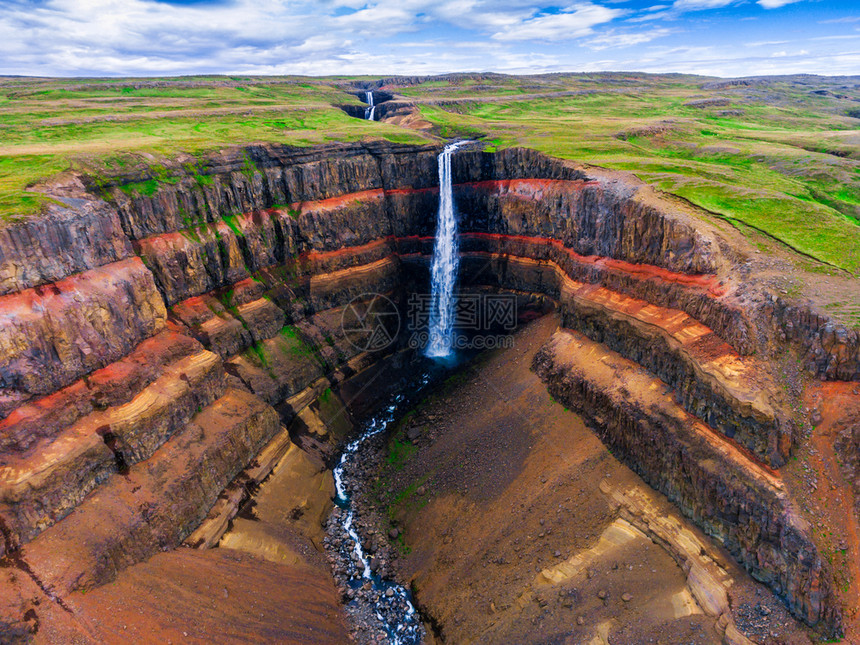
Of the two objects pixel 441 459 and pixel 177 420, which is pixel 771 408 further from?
pixel 177 420

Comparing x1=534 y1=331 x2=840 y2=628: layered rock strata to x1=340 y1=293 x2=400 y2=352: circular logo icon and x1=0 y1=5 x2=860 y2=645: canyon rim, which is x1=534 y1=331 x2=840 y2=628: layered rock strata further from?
x1=340 y1=293 x2=400 y2=352: circular logo icon

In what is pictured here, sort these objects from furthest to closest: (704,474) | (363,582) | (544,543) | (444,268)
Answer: (444,268)
(363,582)
(544,543)
(704,474)

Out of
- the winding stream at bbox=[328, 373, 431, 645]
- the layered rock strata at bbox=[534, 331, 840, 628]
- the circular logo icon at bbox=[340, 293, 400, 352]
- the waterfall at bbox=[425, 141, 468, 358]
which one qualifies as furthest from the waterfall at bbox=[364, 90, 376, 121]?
the layered rock strata at bbox=[534, 331, 840, 628]

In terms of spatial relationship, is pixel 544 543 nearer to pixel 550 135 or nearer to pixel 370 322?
pixel 370 322

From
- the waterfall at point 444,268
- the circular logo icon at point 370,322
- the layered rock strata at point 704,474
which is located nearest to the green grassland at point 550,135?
the waterfall at point 444,268

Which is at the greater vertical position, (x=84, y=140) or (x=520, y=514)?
(x=84, y=140)

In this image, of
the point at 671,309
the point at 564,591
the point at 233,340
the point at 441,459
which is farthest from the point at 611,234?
the point at 233,340

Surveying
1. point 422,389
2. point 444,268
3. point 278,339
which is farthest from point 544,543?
point 444,268
